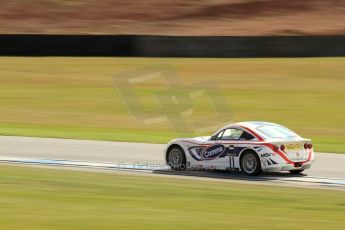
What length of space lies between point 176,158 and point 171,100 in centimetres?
1537

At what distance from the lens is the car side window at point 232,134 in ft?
51.7

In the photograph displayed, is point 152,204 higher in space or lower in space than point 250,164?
lower

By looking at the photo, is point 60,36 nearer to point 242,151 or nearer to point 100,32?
point 100,32

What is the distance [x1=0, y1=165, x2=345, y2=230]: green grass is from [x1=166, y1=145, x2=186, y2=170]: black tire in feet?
5.53

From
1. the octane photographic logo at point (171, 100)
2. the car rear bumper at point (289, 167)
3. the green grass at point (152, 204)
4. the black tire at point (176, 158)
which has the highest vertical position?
the octane photographic logo at point (171, 100)

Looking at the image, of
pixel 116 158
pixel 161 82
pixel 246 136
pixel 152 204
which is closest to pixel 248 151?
pixel 246 136

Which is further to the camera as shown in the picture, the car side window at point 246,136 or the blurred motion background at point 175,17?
the blurred motion background at point 175,17

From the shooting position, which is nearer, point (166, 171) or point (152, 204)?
point (152, 204)

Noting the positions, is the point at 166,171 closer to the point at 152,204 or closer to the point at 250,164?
the point at 250,164

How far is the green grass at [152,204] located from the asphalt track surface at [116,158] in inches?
53.2

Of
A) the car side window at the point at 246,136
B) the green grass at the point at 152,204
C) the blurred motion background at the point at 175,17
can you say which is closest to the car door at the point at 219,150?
the car side window at the point at 246,136

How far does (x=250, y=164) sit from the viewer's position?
15.4m

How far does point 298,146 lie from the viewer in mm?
15344

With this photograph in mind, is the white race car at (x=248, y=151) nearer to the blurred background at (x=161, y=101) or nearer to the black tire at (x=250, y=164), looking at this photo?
the black tire at (x=250, y=164)
